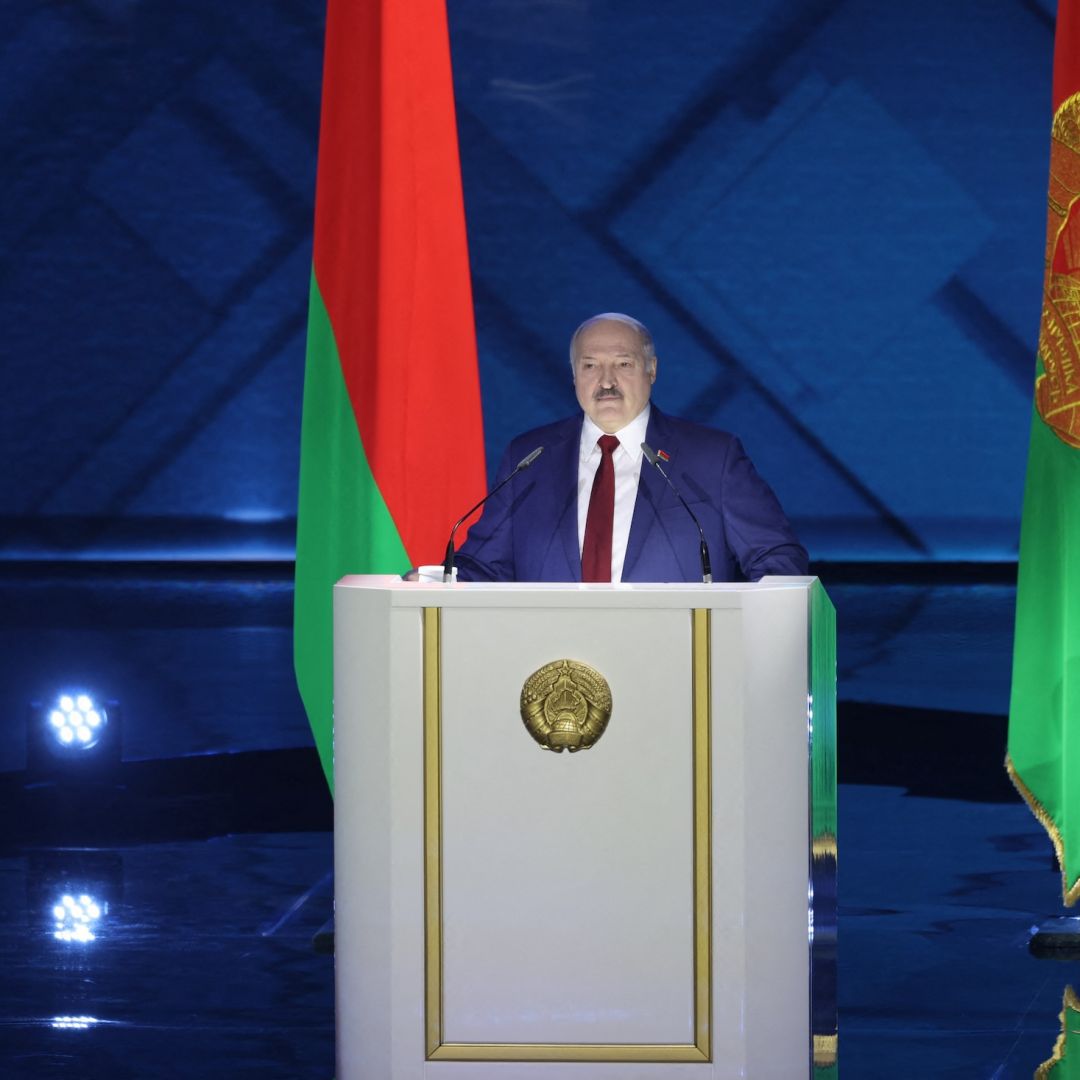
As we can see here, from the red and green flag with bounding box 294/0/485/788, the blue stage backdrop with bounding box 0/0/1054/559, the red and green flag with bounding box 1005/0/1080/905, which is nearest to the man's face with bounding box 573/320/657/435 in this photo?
the red and green flag with bounding box 294/0/485/788

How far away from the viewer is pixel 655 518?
2.60 metres

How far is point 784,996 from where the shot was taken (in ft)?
6.31

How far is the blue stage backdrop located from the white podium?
31.2ft

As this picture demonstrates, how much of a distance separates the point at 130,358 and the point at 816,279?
14.7 ft

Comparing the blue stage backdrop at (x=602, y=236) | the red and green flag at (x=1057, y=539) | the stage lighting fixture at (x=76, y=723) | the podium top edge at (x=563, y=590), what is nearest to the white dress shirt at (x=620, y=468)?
the podium top edge at (x=563, y=590)

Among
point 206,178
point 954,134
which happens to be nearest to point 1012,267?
point 954,134

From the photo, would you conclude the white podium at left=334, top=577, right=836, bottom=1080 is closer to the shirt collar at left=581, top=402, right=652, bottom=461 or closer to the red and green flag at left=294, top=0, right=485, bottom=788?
the shirt collar at left=581, top=402, right=652, bottom=461

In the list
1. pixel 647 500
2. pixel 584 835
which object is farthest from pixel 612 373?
pixel 584 835

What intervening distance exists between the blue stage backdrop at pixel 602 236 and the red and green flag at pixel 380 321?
26.8 ft

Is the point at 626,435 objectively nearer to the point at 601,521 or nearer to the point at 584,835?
the point at 601,521

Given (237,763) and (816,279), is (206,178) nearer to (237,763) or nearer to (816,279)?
(816,279)

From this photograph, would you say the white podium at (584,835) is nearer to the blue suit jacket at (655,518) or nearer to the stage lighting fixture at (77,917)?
the blue suit jacket at (655,518)

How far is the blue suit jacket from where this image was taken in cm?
254

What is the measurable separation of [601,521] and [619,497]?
0.10m
